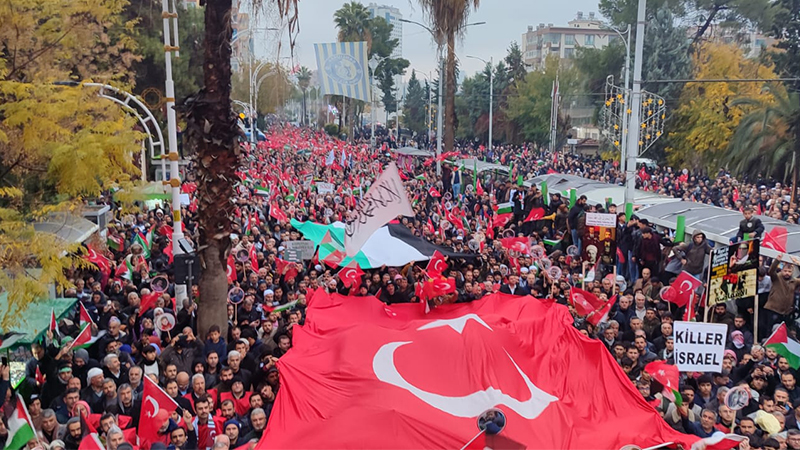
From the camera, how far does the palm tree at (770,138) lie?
29859 mm

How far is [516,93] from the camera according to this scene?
67.0m

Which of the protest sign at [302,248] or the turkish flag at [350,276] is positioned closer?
the turkish flag at [350,276]

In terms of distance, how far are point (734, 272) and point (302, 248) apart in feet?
24.7

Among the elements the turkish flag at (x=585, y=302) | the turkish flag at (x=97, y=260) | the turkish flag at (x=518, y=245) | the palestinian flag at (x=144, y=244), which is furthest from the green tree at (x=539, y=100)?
the turkish flag at (x=97, y=260)

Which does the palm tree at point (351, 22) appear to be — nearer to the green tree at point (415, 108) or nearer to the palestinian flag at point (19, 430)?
the green tree at point (415, 108)

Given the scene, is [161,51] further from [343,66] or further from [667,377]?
[667,377]

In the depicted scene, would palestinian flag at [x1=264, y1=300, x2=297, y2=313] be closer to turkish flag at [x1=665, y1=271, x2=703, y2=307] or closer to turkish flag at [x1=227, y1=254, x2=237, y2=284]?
turkish flag at [x1=227, y1=254, x2=237, y2=284]

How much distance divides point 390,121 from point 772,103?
92100 mm

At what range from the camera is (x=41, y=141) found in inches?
395

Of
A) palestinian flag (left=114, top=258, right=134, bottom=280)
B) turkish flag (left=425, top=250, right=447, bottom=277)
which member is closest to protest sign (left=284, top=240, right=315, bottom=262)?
turkish flag (left=425, top=250, right=447, bottom=277)

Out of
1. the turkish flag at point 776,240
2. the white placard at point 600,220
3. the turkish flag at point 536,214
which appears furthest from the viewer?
the turkish flag at point 536,214

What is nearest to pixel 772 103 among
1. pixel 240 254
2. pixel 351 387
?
pixel 240 254

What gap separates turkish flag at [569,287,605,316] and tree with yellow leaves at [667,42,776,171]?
26522 mm

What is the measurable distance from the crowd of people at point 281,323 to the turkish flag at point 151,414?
0.06 m
